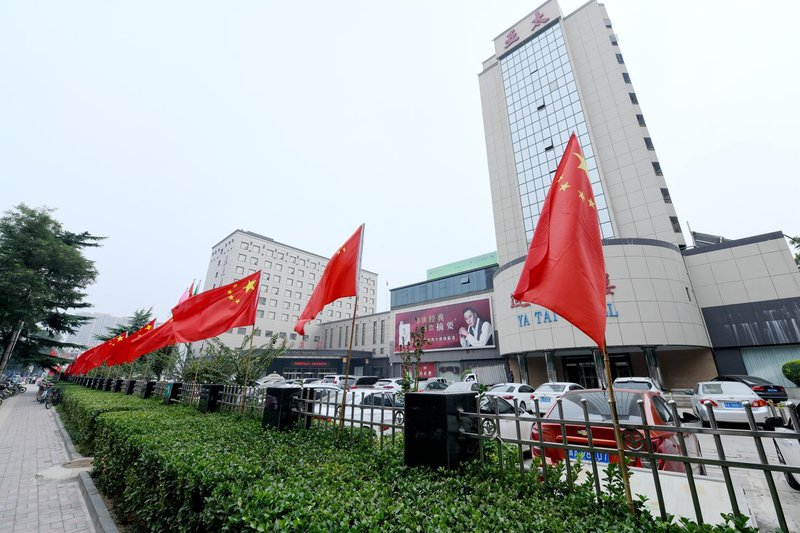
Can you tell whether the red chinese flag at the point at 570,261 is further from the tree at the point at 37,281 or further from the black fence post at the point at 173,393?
the tree at the point at 37,281

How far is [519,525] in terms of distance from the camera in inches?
88.0

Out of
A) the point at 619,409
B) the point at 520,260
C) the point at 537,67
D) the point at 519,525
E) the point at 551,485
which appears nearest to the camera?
the point at 519,525

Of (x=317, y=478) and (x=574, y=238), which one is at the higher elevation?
(x=574, y=238)

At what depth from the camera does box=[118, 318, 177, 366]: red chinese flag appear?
30.8ft

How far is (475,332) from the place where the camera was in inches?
1375

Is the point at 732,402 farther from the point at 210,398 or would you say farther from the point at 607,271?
the point at 210,398

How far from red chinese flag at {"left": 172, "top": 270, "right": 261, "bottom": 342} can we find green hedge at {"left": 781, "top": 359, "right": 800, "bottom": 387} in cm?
2674

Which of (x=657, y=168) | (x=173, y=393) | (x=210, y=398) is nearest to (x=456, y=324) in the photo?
(x=657, y=168)

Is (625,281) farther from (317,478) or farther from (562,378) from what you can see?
(317,478)

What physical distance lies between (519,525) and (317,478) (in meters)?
1.91

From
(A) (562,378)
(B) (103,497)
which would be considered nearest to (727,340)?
(A) (562,378)

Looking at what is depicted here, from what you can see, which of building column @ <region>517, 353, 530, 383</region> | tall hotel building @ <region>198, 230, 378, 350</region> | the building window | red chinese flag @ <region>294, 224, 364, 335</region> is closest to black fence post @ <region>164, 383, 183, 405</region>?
red chinese flag @ <region>294, 224, 364, 335</region>

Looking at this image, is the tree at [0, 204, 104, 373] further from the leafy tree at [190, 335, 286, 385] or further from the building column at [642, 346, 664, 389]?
the building column at [642, 346, 664, 389]

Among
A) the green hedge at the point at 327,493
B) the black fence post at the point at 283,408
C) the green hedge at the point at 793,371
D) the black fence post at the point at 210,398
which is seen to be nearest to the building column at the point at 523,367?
the green hedge at the point at 793,371
